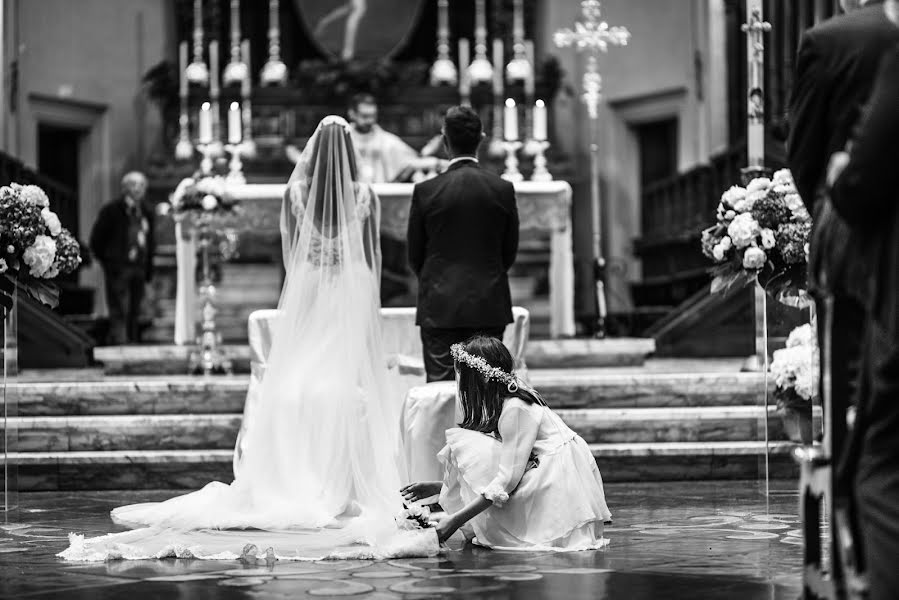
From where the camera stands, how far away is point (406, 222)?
440 inches

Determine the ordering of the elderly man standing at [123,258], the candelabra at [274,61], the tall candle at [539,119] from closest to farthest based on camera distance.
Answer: the tall candle at [539,119] < the elderly man standing at [123,258] < the candelabra at [274,61]

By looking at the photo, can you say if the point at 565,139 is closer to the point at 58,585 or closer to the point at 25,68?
the point at 25,68

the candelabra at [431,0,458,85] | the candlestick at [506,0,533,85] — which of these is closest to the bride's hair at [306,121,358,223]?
the candlestick at [506,0,533,85]

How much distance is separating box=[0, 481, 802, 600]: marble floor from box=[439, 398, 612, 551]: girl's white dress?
0.42 feet

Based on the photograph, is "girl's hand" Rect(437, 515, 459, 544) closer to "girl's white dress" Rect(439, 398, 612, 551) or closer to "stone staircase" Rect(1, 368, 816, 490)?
"girl's white dress" Rect(439, 398, 612, 551)

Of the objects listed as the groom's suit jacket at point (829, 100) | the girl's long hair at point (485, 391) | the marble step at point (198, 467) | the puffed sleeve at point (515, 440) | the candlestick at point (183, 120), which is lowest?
the marble step at point (198, 467)

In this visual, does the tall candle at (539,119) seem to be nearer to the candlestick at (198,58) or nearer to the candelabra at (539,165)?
the candelabra at (539,165)

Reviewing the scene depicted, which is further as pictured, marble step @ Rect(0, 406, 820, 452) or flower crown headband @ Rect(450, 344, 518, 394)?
marble step @ Rect(0, 406, 820, 452)

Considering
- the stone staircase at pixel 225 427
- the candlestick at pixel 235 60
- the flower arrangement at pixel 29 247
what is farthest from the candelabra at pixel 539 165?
the flower arrangement at pixel 29 247

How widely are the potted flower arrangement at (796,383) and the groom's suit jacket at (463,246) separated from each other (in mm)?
1479

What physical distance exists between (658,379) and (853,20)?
18.7 feet

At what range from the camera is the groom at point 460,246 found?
22.5 feet

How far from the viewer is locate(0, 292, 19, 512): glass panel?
753 cm

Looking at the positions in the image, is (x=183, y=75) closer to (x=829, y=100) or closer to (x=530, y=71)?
(x=530, y=71)
